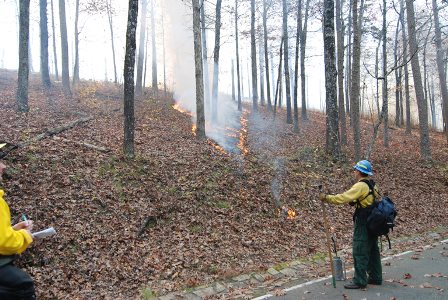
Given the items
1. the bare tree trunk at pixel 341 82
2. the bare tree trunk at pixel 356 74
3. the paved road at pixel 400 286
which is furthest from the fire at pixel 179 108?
the paved road at pixel 400 286

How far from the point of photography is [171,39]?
92.6ft

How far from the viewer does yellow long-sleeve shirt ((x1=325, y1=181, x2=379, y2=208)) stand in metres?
6.27

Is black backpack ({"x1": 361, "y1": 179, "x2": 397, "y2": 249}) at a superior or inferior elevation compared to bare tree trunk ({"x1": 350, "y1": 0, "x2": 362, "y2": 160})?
inferior

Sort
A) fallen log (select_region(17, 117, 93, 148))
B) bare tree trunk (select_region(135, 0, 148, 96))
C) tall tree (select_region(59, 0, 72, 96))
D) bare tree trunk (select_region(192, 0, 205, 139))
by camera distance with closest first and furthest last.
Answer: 1. fallen log (select_region(17, 117, 93, 148))
2. bare tree trunk (select_region(192, 0, 205, 139))
3. tall tree (select_region(59, 0, 72, 96))
4. bare tree trunk (select_region(135, 0, 148, 96))

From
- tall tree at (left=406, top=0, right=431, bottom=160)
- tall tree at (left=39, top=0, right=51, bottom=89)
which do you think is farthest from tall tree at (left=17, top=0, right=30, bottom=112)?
tall tree at (left=406, top=0, right=431, bottom=160)

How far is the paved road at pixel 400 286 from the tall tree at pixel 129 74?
6971 millimetres

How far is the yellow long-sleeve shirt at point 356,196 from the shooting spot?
627cm

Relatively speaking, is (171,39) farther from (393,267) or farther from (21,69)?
(393,267)

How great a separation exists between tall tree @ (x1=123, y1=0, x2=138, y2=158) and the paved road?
6971 millimetres

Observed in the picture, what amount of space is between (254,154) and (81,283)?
9600 mm

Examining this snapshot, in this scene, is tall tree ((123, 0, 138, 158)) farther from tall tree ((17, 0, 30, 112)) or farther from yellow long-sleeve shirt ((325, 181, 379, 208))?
yellow long-sleeve shirt ((325, 181, 379, 208))

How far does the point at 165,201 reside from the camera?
961cm

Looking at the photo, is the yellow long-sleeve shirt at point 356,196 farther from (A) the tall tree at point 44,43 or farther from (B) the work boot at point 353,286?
(A) the tall tree at point 44,43

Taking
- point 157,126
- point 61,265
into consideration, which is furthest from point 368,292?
point 157,126
